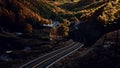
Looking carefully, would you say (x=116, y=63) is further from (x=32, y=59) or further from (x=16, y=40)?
(x=16, y=40)

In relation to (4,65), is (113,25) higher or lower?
higher

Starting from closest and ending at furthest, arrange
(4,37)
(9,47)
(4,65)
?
(4,65), (9,47), (4,37)

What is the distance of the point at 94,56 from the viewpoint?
10238cm

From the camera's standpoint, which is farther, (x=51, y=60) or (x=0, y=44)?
(x=0, y=44)

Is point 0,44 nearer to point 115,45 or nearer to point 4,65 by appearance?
point 4,65

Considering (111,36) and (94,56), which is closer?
(94,56)

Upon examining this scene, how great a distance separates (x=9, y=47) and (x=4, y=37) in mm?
18063

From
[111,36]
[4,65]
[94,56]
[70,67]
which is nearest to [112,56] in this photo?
[94,56]

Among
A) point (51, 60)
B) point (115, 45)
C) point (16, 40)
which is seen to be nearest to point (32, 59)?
point (51, 60)

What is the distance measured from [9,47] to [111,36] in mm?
63934

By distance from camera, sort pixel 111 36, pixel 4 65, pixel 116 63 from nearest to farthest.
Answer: pixel 116 63
pixel 4 65
pixel 111 36

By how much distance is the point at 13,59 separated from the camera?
12425 cm

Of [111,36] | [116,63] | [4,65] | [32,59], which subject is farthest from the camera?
[111,36]

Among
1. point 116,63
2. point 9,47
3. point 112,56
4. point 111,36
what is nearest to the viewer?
point 116,63
